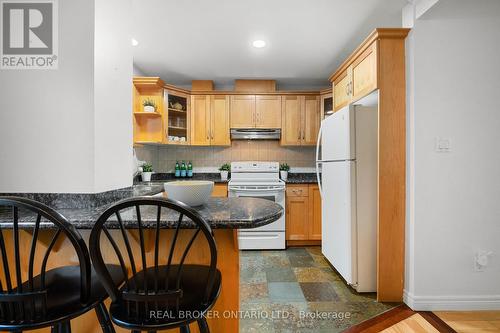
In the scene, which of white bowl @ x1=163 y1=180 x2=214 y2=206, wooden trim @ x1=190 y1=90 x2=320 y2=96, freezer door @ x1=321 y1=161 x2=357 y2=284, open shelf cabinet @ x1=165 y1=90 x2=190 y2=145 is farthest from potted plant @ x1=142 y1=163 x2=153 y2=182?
white bowl @ x1=163 y1=180 x2=214 y2=206

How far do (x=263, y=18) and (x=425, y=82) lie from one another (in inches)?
55.5

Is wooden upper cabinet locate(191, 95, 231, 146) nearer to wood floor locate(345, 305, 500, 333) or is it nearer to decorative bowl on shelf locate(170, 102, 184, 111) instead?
decorative bowl on shelf locate(170, 102, 184, 111)

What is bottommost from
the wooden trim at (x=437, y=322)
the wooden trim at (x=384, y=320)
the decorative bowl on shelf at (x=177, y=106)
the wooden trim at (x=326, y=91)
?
the wooden trim at (x=437, y=322)

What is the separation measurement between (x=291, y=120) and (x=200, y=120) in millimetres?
1341

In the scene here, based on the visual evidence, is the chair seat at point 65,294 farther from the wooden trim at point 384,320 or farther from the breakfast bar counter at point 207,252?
the wooden trim at point 384,320

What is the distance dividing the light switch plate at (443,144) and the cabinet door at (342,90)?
93 cm

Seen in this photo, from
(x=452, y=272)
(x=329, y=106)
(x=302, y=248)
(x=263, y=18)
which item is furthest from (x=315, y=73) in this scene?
(x=452, y=272)

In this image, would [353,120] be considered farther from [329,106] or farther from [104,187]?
[104,187]

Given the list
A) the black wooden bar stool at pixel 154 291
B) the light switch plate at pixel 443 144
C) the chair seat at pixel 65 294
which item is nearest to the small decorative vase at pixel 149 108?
the chair seat at pixel 65 294

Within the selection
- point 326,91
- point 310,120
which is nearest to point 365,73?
point 326,91

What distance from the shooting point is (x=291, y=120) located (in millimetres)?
3834

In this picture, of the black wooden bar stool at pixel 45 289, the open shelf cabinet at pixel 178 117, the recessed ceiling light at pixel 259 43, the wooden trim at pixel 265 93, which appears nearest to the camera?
the black wooden bar stool at pixel 45 289

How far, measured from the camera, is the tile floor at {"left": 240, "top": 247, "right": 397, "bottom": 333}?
181 centimetres

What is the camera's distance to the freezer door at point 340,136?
2217 mm
